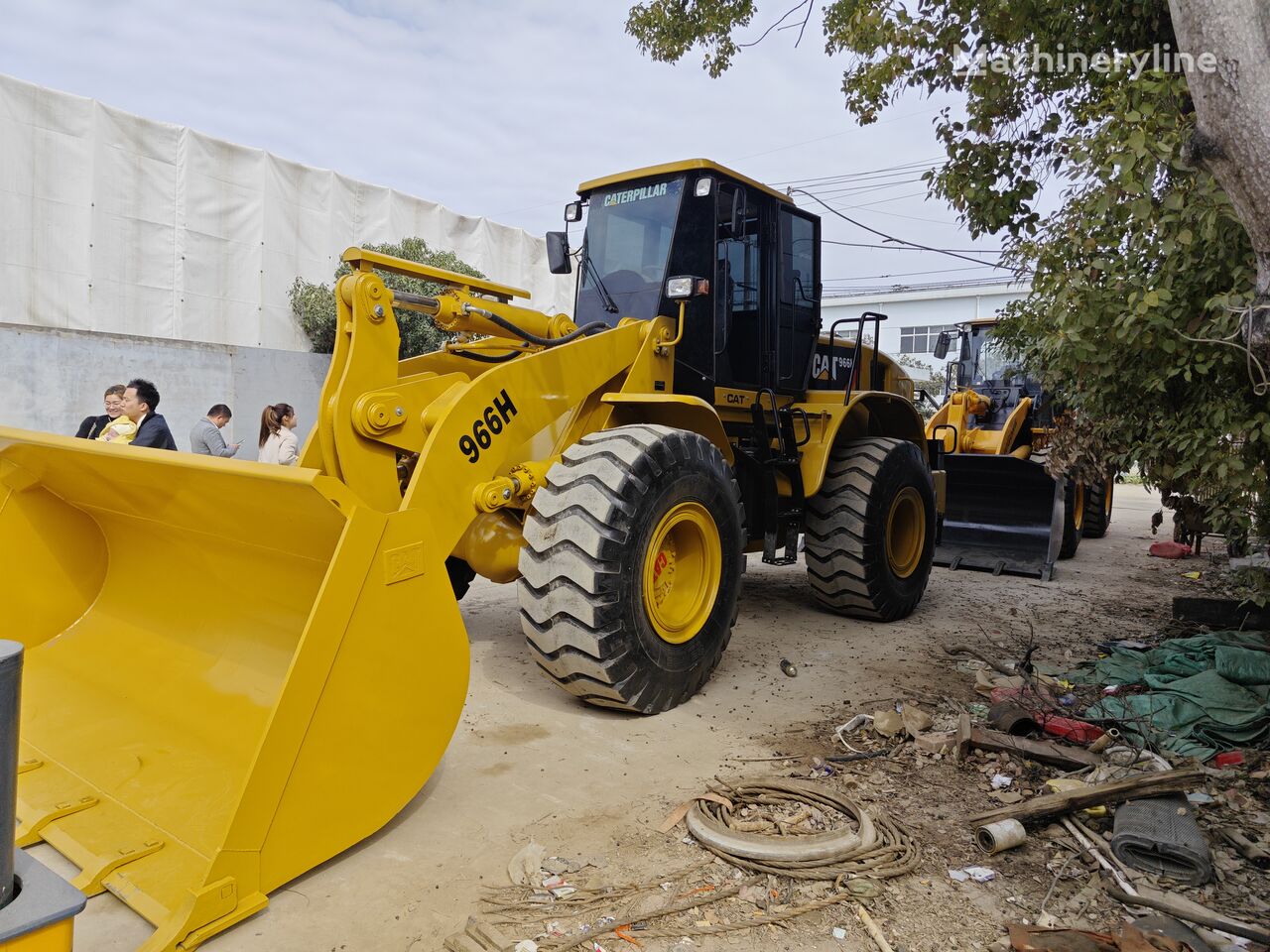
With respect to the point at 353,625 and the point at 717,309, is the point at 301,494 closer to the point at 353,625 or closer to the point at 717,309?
the point at 353,625

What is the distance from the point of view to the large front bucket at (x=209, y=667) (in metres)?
2.50

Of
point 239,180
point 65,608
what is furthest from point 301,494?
point 239,180

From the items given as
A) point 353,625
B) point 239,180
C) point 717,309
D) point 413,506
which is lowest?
point 353,625

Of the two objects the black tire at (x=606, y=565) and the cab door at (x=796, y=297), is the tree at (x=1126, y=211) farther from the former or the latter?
the black tire at (x=606, y=565)

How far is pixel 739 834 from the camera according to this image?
300 centimetres

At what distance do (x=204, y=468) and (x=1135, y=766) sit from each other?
3.96 metres

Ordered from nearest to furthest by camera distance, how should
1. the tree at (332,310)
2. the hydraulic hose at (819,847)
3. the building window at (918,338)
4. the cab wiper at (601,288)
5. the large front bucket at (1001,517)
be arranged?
the hydraulic hose at (819,847) < the cab wiper at (601,288) < the large front bucket at (1001,517) < the tree at (332,310) < the building window at (918,338)

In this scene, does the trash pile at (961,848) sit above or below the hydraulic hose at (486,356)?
below

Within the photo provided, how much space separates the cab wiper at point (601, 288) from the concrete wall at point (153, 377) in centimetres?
926

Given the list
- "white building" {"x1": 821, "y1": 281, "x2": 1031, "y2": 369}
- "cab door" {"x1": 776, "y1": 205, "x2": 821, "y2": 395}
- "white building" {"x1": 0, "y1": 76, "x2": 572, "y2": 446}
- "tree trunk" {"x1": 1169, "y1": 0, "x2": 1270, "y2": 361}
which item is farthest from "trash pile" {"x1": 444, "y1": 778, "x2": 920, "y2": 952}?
"white building" {"x1": 821, "y1": 281, "x2": 1031, "y2": 369}

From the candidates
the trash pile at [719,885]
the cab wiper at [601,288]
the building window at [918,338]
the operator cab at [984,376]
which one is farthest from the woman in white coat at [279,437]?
the building window at [918,338]

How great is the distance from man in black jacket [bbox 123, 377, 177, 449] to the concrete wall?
21.7 feet

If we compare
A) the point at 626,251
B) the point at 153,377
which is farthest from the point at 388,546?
the point at 153,377

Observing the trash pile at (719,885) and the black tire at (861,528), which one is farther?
the black tire at (861,528)
